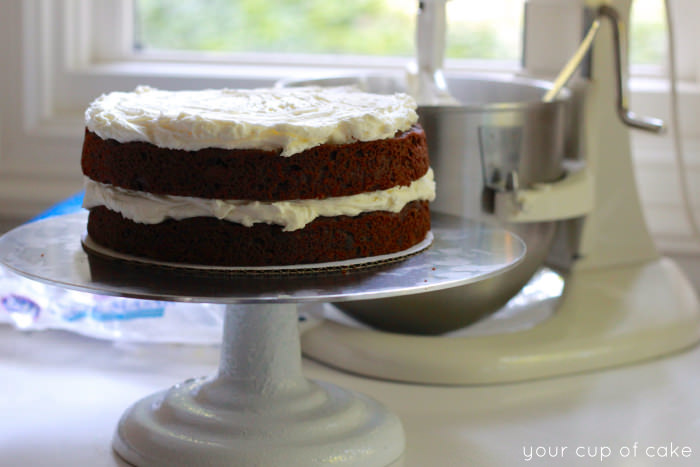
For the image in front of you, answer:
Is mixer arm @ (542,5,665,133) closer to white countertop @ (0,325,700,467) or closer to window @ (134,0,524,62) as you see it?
white countertop @ (0,325,700,467)

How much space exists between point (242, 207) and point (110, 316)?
16.2 inches

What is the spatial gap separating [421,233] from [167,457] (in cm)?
26

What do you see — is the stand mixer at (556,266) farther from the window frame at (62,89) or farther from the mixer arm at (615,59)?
the window frame at (62,89)

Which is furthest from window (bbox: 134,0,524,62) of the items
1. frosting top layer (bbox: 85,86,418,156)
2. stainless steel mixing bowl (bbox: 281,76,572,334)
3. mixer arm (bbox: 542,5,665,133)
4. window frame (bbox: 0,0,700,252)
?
frosting top layer (bbox: 85,86,418,156)

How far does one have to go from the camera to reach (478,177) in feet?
2.88

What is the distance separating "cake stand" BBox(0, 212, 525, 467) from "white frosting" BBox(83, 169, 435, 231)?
4cm

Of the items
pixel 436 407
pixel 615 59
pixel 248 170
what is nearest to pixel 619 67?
pixel 615 59

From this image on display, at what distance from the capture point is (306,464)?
26.1 inches

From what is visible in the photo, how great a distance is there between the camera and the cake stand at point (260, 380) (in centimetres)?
61

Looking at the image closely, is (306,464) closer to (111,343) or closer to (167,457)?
(167,457)

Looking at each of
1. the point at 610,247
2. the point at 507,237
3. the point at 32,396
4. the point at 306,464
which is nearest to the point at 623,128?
the point at 610,247

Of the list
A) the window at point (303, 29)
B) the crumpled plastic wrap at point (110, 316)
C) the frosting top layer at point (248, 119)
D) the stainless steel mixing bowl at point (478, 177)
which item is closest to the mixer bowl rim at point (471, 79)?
the stainless steel mixing bowl at point (478, 177)

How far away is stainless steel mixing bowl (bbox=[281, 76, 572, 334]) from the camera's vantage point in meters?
0.86

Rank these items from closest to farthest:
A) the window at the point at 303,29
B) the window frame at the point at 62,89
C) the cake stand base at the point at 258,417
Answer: the cake stand base at the point at 258,417 → the window frame at the point at 62,89 → the window at the point at 303,29
